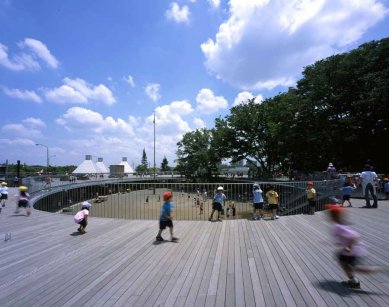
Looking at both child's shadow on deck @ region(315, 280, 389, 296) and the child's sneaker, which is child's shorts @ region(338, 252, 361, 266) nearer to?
the child's sneaker

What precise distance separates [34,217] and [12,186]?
940 inches

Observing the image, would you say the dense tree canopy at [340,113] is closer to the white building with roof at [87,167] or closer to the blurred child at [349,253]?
the blurred child at [349,253]

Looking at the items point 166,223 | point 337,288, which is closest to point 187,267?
point 166,223

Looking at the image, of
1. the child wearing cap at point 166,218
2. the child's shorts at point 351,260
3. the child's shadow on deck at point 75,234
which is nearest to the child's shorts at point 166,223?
the child wearing cap at point 166,218

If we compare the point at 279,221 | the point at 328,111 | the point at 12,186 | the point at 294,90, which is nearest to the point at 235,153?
the point at 294,90

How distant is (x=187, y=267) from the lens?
242 inches

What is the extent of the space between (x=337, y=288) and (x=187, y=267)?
2774 millimetres

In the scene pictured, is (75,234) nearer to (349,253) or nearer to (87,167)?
(349,253)

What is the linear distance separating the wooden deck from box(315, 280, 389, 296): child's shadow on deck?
0.05 ft

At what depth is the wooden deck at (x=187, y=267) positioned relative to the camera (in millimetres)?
4711

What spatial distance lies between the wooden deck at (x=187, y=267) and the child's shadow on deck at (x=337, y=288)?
2cm

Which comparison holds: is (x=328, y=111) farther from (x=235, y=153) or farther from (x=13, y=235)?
(x=13, y=235)

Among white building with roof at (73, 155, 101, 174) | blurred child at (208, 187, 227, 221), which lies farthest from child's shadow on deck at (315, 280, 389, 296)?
white building with roof at (73, 155, 101, 174)

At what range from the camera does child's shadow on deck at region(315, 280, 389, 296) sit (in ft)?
15.6
